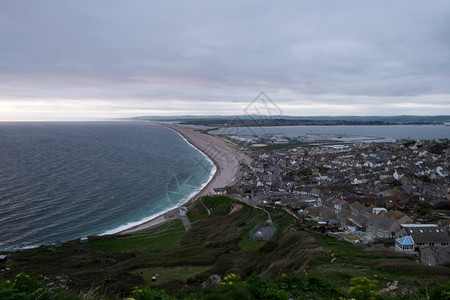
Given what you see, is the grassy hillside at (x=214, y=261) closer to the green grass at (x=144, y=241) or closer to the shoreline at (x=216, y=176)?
the green grass at (x=144, y=241)

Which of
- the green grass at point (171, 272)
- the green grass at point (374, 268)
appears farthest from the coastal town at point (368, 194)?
the green grass at point (171, 272)

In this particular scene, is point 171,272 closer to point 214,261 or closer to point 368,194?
point 214,261

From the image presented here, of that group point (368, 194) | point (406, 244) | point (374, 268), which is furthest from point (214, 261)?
point (368, 194)

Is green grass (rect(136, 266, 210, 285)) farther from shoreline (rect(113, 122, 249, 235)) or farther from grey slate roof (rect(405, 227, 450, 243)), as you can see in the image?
grey slate roof (rect(405, 227, 450, 243))

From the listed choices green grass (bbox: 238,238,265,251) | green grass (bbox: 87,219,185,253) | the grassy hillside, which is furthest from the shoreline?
green grass (bbox: 238,238,265,251)

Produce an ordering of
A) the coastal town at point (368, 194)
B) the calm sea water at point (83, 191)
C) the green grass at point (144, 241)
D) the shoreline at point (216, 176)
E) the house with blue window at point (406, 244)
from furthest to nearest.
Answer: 1. the shoreline at point (216, 176)
2. the calm sea water at point (83, 191)
3. the green grass at point (144, 241)
4. the coastal town at point (368, 194)
5. the house with blue window at point (406, 244)

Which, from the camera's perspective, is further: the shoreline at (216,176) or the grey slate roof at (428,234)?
the shoreline at (216,176)

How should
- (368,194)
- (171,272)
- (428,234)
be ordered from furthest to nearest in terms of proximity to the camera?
1. (368,194)
2. (428,234)
3. (171,272)

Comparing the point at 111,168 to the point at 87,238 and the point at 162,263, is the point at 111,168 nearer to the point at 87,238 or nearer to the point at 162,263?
the point at 87,238

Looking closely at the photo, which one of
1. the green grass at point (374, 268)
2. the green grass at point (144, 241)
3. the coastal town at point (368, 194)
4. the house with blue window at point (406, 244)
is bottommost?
the green grass at point (144, 241)
